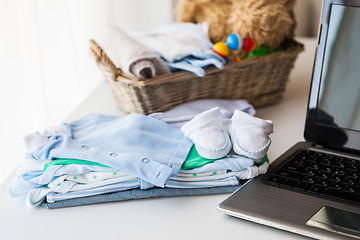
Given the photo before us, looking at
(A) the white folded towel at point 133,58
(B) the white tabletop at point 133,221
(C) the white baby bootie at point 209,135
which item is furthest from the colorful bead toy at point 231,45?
(B) the white tabletop at point 133,221

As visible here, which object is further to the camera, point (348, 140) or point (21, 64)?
point (21, 64)

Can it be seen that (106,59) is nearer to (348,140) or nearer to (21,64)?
(21,64)

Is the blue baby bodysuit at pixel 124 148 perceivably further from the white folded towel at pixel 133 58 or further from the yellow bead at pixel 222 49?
the yellow bead at pixel 222 49

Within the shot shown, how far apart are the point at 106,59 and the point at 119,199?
13.4 inches

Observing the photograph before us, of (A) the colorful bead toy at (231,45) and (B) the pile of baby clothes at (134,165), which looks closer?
(B) the pile of baby clothes at (134,165)

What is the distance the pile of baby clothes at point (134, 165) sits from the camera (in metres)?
0.66

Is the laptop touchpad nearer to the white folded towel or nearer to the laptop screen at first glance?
the laptop screen

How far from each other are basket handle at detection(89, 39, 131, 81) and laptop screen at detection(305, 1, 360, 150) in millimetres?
333

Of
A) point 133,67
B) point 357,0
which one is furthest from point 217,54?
point 357,0

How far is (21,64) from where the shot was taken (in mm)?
985

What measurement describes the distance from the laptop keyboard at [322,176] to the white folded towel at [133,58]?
30 centimetres

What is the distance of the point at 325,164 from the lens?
2.32ft

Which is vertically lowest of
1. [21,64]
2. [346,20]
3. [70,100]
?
[70,100]

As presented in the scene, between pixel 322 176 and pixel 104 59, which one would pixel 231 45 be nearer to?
pixel 104 59
